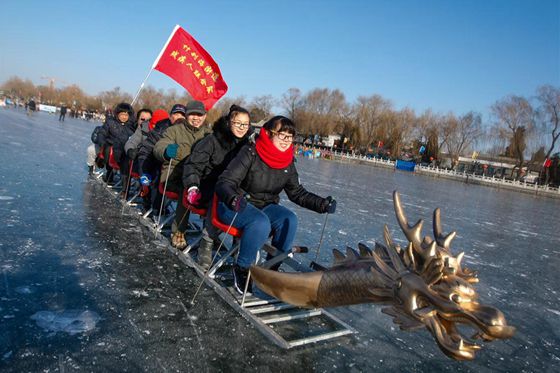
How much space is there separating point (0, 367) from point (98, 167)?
8.30 m

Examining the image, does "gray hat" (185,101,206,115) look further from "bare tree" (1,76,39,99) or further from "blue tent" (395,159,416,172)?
"bare tree" (1,76,39,99)

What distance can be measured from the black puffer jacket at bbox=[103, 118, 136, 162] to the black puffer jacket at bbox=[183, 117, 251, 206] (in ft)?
13.8

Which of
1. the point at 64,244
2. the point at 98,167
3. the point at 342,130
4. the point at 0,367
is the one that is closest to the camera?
the point at 0,367

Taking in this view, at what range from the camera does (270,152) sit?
11.8 feet

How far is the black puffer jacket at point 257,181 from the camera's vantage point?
354 cm

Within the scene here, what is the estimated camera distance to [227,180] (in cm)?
352

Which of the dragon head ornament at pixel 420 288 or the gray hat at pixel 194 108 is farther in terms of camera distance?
the gray hat at pixel 194 108

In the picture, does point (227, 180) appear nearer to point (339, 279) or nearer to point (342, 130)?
point (339, 279)

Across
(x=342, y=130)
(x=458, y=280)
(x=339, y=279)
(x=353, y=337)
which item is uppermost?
(x=342, y=130)

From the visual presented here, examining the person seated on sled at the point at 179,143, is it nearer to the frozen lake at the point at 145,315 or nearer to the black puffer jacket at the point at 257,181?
the frozen lake at the point at 145,315

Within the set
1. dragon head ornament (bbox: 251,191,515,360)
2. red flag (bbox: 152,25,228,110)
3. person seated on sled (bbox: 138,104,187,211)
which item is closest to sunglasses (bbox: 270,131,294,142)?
dragon head ornament (bbox: 251,191,515,360)

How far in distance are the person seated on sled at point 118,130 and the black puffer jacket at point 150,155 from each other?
216 cm

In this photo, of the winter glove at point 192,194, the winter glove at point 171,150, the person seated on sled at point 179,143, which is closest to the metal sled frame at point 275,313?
the winter glove at point 192,194

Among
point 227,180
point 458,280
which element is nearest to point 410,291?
point 458,280
